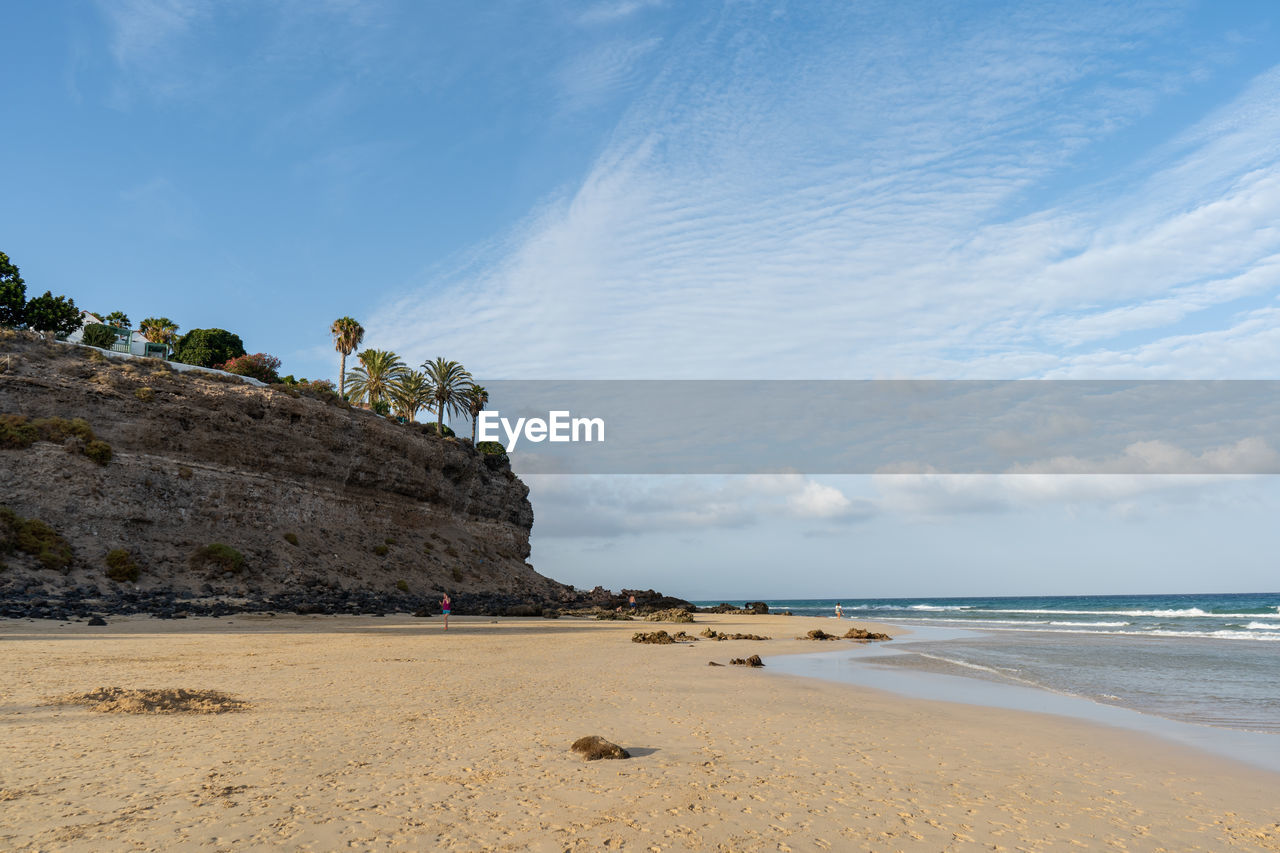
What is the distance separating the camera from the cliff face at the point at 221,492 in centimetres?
3666

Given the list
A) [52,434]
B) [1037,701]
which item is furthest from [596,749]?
[52,434]

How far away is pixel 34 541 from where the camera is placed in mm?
32844

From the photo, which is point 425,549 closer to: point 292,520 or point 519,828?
point 292,520

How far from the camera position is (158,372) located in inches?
1849

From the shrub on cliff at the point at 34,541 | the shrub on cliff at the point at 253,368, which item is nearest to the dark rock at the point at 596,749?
the shrub on cliff at the point at 34,541

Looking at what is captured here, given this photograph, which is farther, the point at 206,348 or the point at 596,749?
the point at 206,348

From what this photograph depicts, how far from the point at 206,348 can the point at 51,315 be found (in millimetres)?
12923

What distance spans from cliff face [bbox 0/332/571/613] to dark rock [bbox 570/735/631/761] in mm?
28499

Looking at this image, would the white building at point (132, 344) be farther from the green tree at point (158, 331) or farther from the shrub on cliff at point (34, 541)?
the shrub on cliff at point (34, 541)

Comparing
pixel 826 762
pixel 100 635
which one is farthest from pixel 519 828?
pixel 100 635

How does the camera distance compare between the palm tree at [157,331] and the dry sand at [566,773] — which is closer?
the dry sand at [566,773]

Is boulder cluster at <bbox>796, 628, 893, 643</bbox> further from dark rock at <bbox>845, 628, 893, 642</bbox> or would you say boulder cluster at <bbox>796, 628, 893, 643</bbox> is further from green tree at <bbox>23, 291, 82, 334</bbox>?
green tree at <bbox>23, 291, 82, 334</bbox>

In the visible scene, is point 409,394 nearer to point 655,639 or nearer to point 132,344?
point 132,344

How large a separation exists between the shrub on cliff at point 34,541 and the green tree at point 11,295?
32.8 meters
